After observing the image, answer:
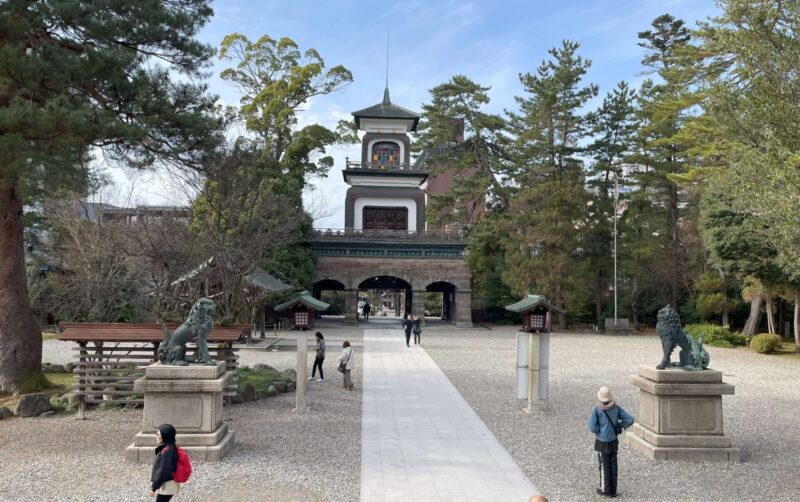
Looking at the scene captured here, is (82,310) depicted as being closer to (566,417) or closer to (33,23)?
(33,23)

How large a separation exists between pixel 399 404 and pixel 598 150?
3008 centimetres

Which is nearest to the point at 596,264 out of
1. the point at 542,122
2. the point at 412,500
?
the point at 542,122

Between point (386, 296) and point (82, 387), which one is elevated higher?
point (386, 296)

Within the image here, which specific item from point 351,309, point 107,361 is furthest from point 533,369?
point 351,309

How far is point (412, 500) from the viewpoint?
583 cm

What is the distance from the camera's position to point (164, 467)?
4.89 meters

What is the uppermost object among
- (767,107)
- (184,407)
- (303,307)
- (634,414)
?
(767,107)

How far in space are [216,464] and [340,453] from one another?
1628 mm

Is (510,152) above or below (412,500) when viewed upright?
above

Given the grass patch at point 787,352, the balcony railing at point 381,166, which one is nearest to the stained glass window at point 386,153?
the balcony railing at point 381,166

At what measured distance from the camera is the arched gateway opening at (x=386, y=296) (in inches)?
1487

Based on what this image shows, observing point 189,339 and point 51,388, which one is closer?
point 189,339

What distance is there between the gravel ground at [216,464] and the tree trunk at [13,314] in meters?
1.94

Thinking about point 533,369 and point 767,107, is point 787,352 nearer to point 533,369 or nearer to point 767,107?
point 767,107
